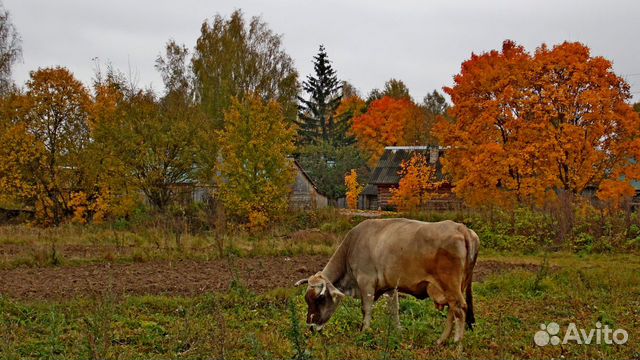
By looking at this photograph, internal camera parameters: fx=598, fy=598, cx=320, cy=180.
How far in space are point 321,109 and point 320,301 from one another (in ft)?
144

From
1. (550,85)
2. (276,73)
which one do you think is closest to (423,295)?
(550,85)

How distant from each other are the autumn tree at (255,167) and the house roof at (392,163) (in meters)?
15.8

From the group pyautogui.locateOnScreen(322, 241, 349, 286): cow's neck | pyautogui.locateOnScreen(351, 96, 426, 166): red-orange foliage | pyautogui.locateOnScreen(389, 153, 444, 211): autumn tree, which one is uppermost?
pyautogui.locateOnScreen(351, 96, 426, 166): red-orange foliage

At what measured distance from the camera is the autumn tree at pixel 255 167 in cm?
2575

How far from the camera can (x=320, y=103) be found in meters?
51.2

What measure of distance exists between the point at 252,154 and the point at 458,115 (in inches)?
406

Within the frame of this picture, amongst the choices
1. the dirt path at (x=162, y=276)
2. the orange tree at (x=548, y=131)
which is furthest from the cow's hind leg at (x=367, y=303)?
the orange tree at (x=548, y=131)

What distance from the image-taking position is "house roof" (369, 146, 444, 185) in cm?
4144

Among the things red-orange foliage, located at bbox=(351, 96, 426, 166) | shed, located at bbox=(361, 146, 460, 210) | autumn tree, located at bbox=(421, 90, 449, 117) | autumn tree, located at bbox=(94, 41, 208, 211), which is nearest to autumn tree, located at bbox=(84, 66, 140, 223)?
autumn tree, located at bbox=(94, 41, 208, 211)

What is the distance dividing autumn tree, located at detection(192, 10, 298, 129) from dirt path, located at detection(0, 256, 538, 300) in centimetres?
2489

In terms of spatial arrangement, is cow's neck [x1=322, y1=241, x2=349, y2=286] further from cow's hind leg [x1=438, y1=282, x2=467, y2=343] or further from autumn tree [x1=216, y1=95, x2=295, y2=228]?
autumn tree [x1=216, y1=95, x2=295, y2=228]

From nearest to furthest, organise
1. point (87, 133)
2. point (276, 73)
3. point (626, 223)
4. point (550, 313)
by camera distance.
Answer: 1. point (550, 313)
2. point (626, 223)
3. point (87, 133)
4. point (276, 73)

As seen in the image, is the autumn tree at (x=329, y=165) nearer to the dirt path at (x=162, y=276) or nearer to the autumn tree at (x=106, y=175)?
the autumn tree at (x=106, y=175)

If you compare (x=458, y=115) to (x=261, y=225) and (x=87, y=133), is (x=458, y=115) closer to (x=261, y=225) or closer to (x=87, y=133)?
(x=261, y=225)
